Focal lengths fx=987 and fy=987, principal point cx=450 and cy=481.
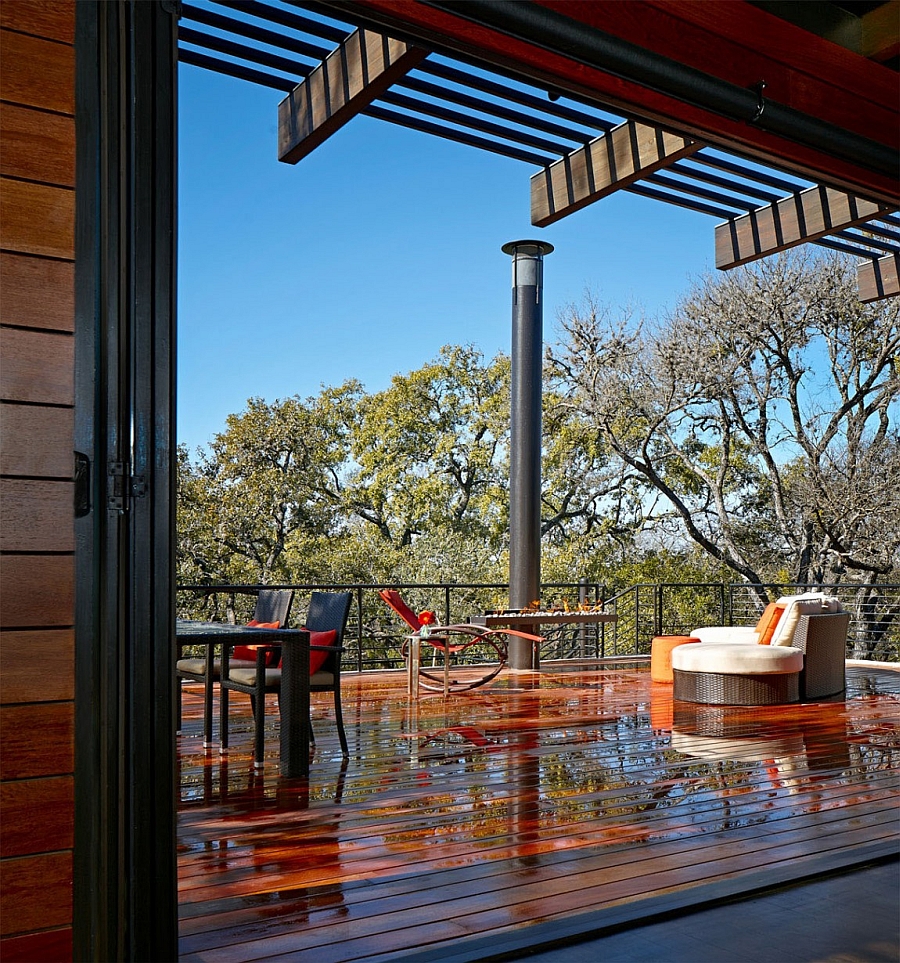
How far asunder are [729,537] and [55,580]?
13533 millimetres

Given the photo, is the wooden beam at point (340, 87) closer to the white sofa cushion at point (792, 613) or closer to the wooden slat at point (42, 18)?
the wooden slat at point (42, 18)

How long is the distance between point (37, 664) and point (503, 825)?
218cm

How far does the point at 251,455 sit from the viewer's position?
50.7 feet

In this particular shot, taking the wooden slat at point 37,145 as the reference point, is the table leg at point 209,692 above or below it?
below

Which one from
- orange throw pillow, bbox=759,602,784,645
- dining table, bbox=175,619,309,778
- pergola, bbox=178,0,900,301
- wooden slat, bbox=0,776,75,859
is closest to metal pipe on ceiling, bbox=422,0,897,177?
pergola, bbox=178,0,900,301

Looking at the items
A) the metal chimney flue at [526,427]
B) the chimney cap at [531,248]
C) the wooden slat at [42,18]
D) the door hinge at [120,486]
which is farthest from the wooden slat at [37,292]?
the chimney cap at [531,248]

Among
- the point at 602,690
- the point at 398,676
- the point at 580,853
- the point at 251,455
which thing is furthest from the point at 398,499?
the point at 580,853

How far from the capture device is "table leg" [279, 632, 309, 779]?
167 inches

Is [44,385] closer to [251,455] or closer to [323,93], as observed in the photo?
[323,93]

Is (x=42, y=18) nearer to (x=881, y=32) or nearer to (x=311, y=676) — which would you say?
(x=881, y=32)

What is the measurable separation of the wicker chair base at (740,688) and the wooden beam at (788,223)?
2779 mm

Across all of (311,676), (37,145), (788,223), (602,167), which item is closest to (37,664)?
(37,145)

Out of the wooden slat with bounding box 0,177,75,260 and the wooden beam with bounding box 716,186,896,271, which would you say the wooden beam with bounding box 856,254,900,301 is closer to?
the wooden beam with bounding box 716,186,896,271

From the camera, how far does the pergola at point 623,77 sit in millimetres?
2525
